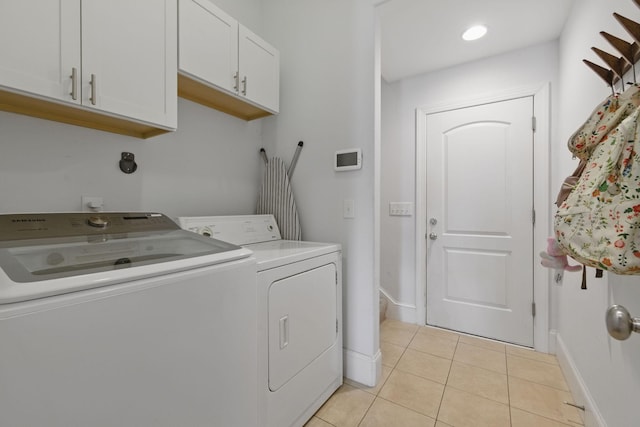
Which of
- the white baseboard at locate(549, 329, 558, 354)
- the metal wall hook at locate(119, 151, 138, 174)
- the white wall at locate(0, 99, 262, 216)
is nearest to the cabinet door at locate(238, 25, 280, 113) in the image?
the white wall at locate(0, 99, 262, 216)

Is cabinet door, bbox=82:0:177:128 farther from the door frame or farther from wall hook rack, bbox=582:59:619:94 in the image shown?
the door frame

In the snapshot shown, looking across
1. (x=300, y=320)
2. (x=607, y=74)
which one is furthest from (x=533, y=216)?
(x=300, y=320)

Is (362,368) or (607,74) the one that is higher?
(607,74)

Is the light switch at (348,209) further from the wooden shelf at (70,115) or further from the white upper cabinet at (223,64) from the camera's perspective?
the wooden shelf at (70,115)

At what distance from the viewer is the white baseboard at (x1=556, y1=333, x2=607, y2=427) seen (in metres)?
1.26

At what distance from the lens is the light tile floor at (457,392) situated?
1446 mm

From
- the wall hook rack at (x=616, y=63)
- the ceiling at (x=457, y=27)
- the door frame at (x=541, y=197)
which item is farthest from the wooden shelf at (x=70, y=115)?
the door frame at (x=541, y=197)

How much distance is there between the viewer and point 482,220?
236 centimetres

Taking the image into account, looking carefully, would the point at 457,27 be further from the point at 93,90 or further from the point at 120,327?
the point at 120,327

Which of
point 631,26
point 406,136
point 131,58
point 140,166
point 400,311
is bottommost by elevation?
point 400,311

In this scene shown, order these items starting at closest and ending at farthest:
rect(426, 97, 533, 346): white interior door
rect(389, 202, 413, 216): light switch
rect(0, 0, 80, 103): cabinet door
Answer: rect(0, 0, 80, 103): cabinet door → rect(426, 97, 533, 346): white interior door → rect(389, 202, 413, 216): light switch

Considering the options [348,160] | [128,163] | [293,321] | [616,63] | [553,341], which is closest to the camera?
[616,63]

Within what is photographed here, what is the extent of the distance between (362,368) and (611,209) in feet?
4.98

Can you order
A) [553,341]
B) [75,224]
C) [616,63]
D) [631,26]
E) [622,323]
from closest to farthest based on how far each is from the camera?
→ [622,323]
[631,26]
[616,63]
[75,224]
[553,341]
